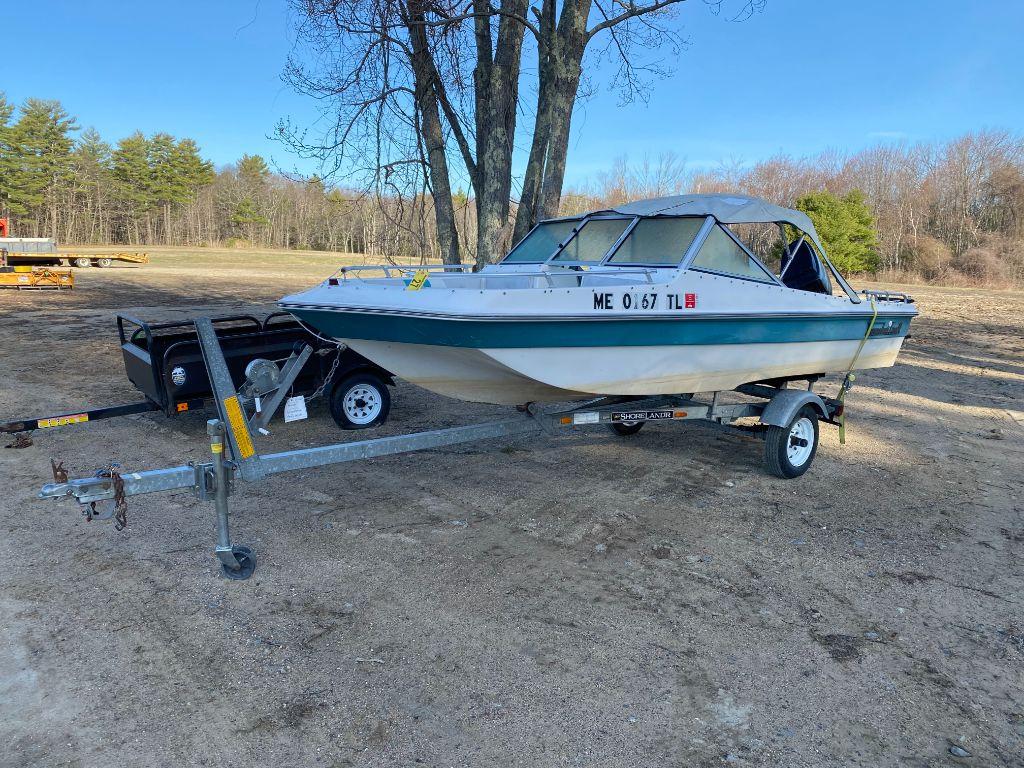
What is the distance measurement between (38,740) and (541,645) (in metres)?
1.97

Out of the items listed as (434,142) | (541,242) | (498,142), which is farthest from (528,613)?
(434,142)

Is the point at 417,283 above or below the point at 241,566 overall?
above

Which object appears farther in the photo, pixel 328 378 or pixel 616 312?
pixel 328 378

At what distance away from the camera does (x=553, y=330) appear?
14.0 ft

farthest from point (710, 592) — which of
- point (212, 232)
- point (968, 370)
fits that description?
point (212, 232)

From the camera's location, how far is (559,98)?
820cm

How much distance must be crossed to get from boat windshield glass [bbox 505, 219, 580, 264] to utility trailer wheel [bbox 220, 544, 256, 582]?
3.38 m

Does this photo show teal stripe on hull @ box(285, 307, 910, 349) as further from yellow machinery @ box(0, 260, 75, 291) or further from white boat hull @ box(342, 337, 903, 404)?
yellow machinery @ box(0, 260, 75, 291)


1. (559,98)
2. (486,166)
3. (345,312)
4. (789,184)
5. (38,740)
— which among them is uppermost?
(789,184)

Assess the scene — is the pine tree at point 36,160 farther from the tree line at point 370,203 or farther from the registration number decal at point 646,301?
the registration number decal at point 646,301

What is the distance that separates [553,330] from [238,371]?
364cm

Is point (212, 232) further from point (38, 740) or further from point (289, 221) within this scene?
point (38, 740)

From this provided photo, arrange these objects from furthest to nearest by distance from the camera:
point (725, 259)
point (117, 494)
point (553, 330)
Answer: point (725, 259) → point (553, 330) → point (117, 494)

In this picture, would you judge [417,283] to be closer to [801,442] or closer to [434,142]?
[801,442]
